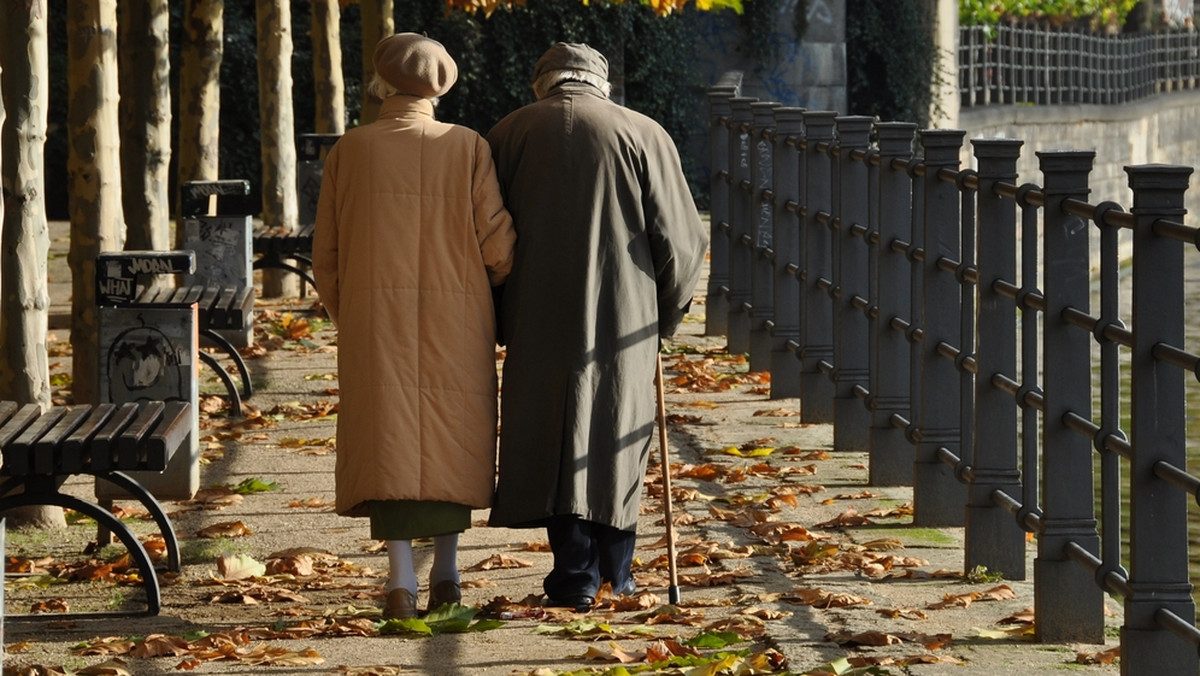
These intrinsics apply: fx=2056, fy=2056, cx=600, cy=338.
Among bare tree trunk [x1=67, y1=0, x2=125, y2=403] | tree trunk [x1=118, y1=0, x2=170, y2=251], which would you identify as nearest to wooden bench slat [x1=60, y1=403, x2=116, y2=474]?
bare tree trunk [x1=67, y1=0, x2=125, y2=403]


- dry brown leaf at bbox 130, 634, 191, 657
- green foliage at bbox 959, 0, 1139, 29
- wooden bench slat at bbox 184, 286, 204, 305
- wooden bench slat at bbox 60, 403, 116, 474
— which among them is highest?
green foliage at bbox 959, 0, 1139, 29

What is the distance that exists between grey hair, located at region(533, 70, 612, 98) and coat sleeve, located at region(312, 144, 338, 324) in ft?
2.16

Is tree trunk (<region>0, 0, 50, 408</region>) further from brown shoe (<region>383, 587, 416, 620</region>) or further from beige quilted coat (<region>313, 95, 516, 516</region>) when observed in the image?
brown shoe (<region>383, 587, 416, 620</region>)

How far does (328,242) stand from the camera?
Result: 598 centimetres

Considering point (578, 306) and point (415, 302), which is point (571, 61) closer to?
point (578, 306)

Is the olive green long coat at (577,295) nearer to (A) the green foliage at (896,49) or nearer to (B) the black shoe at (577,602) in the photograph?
(B) the black shoe at (577,602)

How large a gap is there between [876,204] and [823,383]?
1.17m

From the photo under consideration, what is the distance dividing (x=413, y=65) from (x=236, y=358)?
433 centimetres

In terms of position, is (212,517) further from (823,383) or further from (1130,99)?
(1130,99)

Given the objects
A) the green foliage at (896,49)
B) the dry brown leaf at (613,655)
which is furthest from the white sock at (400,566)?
the green foliage at (896,49)

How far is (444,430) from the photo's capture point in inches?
230

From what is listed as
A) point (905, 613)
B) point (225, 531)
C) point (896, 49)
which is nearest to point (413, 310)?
point (905, 613)

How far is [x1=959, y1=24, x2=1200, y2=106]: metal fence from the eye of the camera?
107ft

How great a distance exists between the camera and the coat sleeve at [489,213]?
5.87 meters
